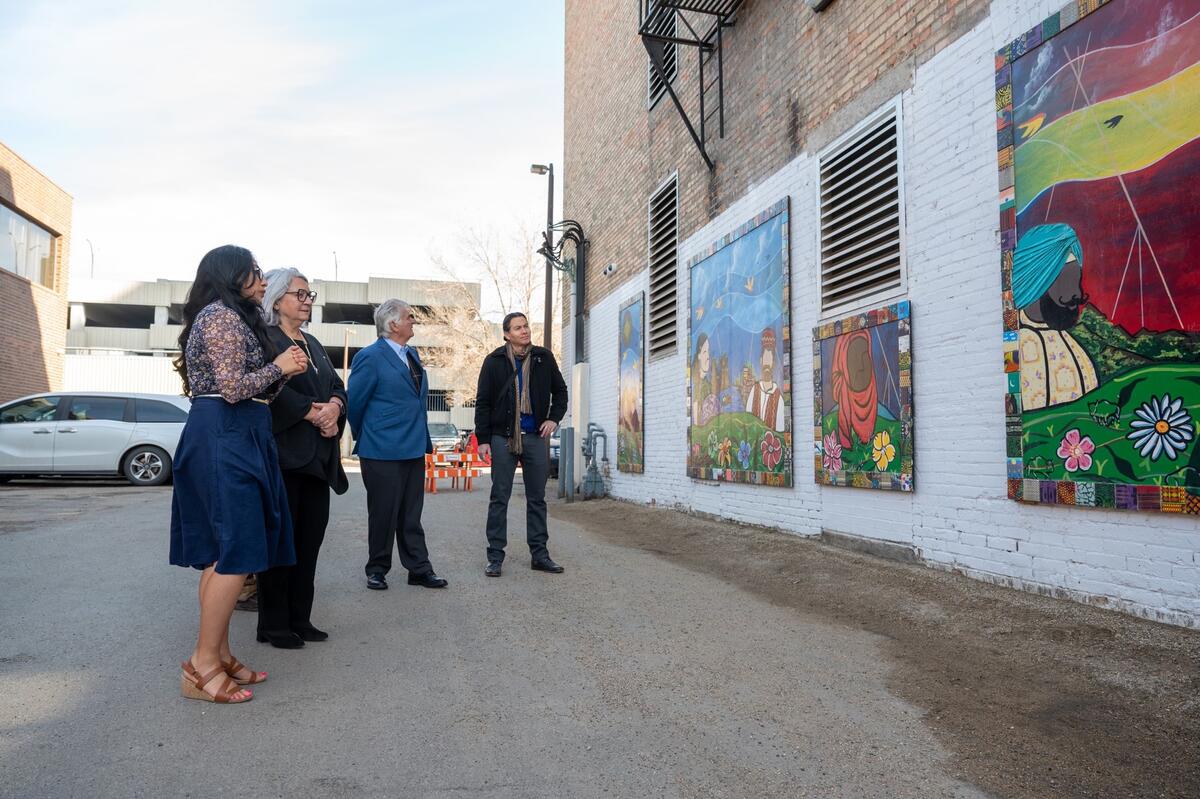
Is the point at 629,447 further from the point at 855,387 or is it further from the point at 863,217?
the point at 863,217

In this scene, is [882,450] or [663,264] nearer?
[882,450]

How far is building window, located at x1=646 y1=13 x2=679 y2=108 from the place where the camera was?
1166cm

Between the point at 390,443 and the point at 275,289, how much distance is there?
5.05ft

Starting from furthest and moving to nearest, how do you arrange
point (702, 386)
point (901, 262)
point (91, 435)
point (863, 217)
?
point (91, 435) < point (702, 386) < point (863, 217) < point (901, 262)

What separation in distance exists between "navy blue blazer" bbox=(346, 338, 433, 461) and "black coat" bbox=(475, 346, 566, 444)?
71 centimetres

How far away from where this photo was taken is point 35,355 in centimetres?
2133

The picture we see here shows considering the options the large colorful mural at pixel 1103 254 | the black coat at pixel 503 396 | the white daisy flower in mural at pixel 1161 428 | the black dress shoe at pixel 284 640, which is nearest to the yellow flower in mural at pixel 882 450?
the large colorful mural at pixel 1103 254

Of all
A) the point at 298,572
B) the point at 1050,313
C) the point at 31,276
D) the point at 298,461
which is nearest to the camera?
the point at 298,461

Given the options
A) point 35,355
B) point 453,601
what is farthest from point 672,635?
point 35,355

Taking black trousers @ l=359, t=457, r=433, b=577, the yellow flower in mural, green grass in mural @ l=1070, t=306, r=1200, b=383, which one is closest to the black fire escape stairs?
the yellow flower in mural

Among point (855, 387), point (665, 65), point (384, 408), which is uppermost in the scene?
point (665, 65)

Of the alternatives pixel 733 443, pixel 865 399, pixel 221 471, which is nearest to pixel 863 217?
pixel 865 399

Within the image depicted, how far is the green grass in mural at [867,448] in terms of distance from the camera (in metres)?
6.33

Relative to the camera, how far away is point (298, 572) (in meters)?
4.17
